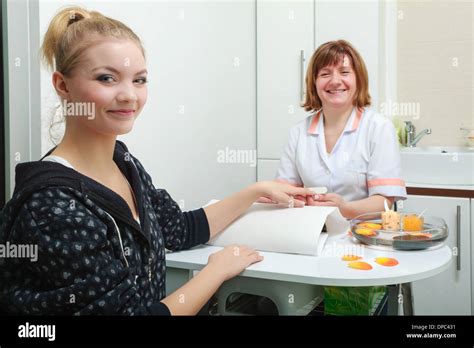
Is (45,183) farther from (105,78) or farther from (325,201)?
(325,201)

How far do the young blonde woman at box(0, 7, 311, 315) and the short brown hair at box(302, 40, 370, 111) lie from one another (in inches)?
30.7

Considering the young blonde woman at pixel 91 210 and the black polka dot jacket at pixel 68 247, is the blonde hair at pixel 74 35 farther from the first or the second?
the black polka dot jacket at pixel 68 247

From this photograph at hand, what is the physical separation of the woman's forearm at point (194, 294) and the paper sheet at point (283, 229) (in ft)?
0.57

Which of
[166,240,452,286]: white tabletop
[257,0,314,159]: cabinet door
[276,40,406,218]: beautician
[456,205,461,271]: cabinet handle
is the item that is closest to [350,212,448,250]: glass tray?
[166,240,452,286]: white tabletop

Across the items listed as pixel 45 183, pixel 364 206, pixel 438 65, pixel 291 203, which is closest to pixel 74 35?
pixel 45 183

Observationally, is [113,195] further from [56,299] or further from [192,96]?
[192,96]

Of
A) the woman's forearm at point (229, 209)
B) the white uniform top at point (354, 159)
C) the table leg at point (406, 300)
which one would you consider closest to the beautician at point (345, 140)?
the white uniform top at point (354, 159)

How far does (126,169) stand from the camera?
3.02ft

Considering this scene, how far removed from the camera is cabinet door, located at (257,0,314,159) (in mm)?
2291

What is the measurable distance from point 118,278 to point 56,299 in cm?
9

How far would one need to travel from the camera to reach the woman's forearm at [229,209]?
1109 mm

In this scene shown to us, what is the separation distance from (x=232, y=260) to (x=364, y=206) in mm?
550

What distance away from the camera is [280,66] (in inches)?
92.0

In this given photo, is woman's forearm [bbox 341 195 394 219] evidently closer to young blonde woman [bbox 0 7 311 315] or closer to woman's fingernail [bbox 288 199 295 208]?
woman's fingernail [bbox 288 199 295 208]
